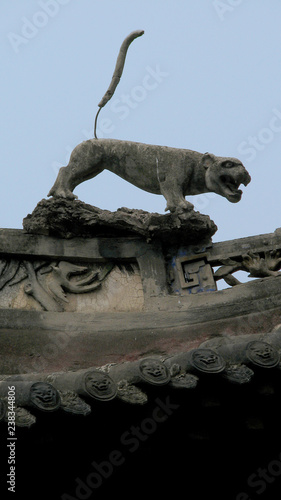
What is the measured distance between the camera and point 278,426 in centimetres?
766

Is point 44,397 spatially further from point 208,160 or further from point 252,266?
point 208,160

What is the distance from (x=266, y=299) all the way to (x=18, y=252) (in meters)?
2.33

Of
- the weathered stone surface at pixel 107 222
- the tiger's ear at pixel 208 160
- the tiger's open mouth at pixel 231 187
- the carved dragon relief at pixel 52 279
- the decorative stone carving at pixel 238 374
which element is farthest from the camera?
the tiger's ear at pixel 208 160

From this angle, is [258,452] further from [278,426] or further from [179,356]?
[179,356]

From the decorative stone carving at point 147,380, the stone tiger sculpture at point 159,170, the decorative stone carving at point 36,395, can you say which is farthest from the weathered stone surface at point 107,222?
the decorative stone carving at point 36,395

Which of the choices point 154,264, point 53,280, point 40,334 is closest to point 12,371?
point 40,334

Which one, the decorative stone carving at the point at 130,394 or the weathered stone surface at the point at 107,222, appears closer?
the decorative stone carving at the point at 130,394

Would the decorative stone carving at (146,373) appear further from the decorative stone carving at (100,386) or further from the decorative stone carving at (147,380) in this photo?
the decorative stone carving at (100,386)
